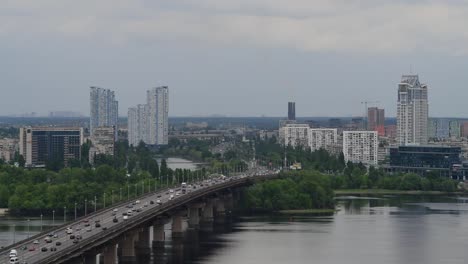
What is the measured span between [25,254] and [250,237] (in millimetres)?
15299

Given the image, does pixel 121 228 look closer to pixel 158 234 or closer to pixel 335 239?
pixel 158 234

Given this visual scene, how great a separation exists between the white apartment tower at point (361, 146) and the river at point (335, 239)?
173 ft

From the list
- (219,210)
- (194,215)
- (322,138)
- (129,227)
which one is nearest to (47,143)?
(219,210)

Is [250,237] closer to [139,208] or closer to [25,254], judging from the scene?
[139,208]

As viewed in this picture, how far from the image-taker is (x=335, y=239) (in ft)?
140

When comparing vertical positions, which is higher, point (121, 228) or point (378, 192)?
point (121, 228)

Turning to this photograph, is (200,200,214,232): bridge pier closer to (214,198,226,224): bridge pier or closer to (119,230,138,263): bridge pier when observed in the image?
(214,198,226,224): bridge pier

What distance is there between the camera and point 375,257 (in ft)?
122

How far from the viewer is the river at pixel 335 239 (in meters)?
37.2

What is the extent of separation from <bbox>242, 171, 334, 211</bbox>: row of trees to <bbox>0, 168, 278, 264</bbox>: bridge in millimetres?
1227

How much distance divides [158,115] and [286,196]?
101 metres

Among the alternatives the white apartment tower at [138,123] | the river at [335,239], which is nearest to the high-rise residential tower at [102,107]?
the white apartment tower at [138,123]

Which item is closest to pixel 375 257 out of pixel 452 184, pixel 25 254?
pixel 25 254

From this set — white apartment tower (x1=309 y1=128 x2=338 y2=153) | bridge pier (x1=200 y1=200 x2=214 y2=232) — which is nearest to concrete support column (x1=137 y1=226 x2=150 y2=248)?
Answer: bridge pier (x1=200 y1=200 x2=214 y2=232)
